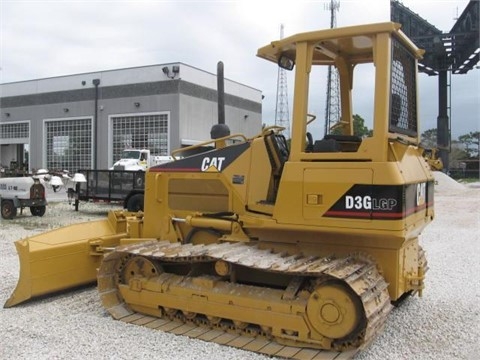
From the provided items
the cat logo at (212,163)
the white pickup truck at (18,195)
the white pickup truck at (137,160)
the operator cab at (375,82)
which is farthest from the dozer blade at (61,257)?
the white pickup truck at (137,160)

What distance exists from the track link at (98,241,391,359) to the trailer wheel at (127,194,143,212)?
9387mm

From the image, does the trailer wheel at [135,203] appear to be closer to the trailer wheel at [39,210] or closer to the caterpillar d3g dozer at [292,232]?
the trailer wheel at [39,210]

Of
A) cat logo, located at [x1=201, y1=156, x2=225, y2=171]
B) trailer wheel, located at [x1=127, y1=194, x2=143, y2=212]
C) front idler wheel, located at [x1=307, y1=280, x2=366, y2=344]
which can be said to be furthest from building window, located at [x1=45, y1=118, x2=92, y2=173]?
front idler wheel, located at [x1=307, y1=280, x2=366, y2=344]

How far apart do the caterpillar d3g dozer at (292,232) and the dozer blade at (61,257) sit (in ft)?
0.08

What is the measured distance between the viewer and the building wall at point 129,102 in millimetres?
32062

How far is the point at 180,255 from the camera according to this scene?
186 inches

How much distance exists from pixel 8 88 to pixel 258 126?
20.1 m

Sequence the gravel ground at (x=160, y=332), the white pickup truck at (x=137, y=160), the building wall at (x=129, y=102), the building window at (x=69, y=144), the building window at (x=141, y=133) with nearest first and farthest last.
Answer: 1. the gravel ground at (x=160, y=332)
2. the white pickup truck at (x=137, y=160)
3. the building wall at (x=129, y=102)
4. the building window at (x=141, y=133)
5. the building window at (x=69, y=144)

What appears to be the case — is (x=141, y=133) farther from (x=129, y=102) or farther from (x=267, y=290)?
(x=267, y=290)

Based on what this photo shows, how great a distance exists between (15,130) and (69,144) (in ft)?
21.3

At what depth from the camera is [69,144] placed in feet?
121

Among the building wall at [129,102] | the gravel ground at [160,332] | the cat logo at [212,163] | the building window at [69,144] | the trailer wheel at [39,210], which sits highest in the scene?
the building wall at [129,102]

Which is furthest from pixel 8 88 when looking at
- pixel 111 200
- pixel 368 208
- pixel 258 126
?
pixel 368 208

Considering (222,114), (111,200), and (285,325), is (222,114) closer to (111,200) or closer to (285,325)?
(285,325)
